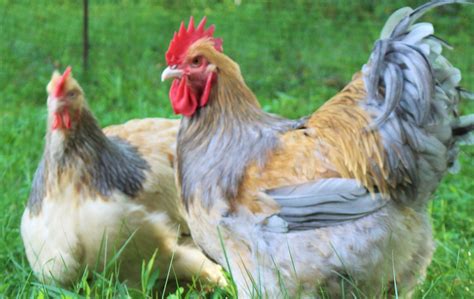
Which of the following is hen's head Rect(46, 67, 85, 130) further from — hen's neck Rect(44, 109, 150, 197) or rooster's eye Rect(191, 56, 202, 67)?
rooster's eye Rect(191, 56, 202, 67)

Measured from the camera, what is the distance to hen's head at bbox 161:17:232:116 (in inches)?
147

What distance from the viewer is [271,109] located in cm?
747

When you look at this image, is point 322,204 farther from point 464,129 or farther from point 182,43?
point 182,43

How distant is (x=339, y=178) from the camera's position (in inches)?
138

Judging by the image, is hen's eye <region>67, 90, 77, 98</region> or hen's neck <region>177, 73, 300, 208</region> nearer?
hen's neck <region>177, 73, 300, 208</region>

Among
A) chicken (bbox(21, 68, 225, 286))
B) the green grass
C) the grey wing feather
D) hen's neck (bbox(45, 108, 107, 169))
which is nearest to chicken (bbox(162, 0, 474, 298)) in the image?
the grey wing feather

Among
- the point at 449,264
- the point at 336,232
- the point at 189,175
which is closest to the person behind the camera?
the point at 336,232

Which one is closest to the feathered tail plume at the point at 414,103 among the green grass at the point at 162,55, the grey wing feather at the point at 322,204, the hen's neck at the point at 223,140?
the grey wing feather at the point at 322,204

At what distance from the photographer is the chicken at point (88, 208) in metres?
4.11

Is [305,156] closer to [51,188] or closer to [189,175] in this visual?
[189,175]

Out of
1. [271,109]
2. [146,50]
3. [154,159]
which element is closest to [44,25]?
[146,50]

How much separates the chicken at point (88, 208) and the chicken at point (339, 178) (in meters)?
0.54

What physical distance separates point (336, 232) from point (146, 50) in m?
6.36

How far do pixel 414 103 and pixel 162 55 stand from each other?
6254 mm
